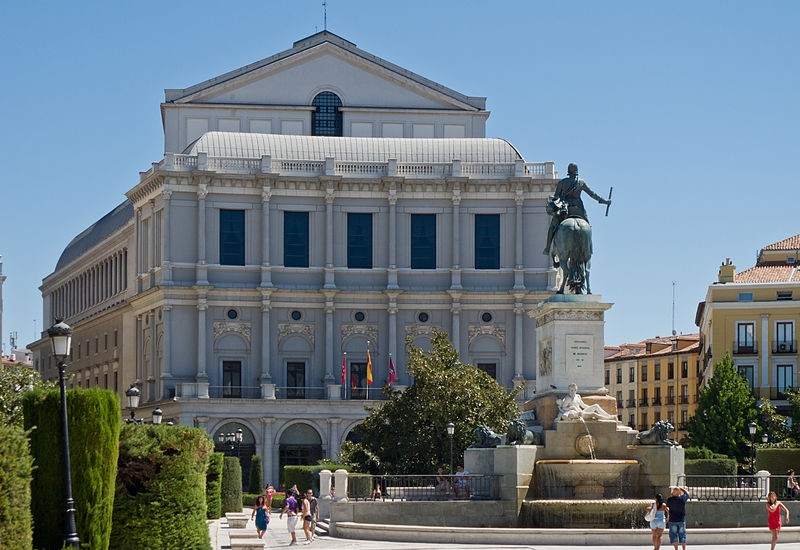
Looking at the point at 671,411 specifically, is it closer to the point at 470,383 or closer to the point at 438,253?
the point at 438,253

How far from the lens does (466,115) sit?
124 m

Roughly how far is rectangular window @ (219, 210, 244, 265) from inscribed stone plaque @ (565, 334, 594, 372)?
212ft

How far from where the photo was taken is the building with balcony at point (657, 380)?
14525 centimetres

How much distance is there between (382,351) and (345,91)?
703 inches

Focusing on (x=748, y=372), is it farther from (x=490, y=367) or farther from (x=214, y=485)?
(x=214, y=485)

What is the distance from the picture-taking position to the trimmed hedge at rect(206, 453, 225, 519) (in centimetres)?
6781

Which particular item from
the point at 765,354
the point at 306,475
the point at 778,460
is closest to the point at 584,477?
the point at 778,460

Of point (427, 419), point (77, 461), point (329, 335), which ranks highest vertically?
point (329, 335)

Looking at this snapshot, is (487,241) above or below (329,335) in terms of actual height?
above

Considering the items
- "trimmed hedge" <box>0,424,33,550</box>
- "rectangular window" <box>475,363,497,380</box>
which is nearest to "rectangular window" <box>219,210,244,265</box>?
"rectangular window" <box>475,363,497,380</box>

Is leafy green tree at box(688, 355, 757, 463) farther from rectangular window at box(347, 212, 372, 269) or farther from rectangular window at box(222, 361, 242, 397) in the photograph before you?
rectangular window at box(222, 361, 242, 397)

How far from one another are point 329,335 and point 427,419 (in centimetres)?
3365

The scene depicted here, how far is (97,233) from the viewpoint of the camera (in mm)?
145500

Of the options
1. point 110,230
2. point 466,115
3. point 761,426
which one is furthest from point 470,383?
point 110,230
